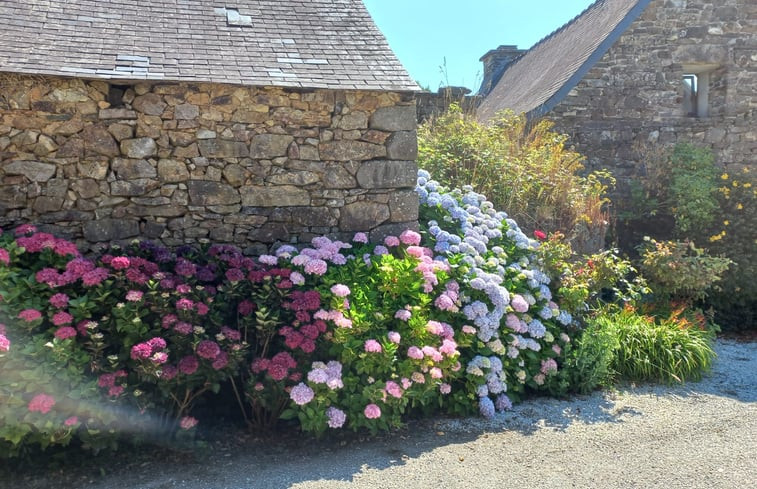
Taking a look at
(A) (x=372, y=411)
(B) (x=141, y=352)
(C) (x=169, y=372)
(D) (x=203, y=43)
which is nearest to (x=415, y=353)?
(A) (x=372, y=411)

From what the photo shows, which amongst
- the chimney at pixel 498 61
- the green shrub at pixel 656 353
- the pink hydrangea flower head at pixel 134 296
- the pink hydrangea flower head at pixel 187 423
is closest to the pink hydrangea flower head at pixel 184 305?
the pink hydrangea flower head at pixel 134 296

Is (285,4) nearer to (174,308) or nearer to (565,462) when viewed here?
(174,308)

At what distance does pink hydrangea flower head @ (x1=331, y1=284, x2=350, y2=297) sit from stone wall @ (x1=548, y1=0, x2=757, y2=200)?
20.0 ft

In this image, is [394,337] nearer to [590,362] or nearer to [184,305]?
[184,305]

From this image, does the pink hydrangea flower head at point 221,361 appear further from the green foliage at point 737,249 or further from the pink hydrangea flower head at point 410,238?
the green foliage at point 737,249

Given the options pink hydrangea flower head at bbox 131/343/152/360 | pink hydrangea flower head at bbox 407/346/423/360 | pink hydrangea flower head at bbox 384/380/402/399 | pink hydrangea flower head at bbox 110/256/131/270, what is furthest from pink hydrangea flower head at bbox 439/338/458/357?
pink hydrangea flower head at bbox 110/256/131/270

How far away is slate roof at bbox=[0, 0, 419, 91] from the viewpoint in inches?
178

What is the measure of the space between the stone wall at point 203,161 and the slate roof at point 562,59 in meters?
4.60

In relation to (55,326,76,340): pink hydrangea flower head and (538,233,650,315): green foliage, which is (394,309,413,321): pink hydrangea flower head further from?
(55,326,76,340): pink hydrangea flower head

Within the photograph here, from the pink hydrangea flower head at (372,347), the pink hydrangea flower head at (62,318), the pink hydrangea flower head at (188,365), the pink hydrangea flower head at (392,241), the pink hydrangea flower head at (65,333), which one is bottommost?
the pink hydrangea flower head at (188,365)

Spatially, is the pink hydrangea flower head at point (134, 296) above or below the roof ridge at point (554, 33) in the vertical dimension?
below

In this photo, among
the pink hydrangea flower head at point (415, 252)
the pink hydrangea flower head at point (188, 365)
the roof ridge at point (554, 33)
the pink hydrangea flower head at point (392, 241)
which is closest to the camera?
the pink hydrangea flower head at point (188, 365)

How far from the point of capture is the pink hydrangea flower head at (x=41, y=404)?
2.93 metres

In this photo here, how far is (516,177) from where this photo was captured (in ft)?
21.9
